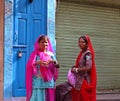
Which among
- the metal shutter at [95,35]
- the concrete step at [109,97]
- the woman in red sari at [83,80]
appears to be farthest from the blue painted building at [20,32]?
the woman in red sari at [83,80]

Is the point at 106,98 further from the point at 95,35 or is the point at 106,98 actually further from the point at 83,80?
the point at 83,80

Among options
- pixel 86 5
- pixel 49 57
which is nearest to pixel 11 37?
pixel 49 57

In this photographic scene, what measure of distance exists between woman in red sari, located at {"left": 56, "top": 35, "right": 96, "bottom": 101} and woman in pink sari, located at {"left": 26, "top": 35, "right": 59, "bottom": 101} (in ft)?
0.72

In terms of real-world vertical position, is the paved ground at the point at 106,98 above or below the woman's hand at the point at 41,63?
below

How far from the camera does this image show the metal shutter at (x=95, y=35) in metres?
8.93

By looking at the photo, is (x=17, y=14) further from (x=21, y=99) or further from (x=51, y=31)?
(x=21, y=99)

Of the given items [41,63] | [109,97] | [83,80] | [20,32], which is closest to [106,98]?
[109,97]

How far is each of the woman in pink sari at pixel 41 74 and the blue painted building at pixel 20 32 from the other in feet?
6.20

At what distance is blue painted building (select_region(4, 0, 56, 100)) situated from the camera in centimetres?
761

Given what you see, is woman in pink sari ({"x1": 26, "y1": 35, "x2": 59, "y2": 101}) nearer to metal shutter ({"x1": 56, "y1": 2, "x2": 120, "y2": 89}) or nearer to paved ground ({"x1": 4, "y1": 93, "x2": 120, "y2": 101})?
paved ground ({"x1": 4, "y1": 93, "x2": 120, "y2": 101})

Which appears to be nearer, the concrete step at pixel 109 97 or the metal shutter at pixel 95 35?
the concrete step at pixel 109 97

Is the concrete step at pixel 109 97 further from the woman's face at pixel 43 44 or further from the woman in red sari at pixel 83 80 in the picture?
the woman's face at pixel 43 44

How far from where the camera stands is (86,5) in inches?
368

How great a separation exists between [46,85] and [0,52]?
2200mm
